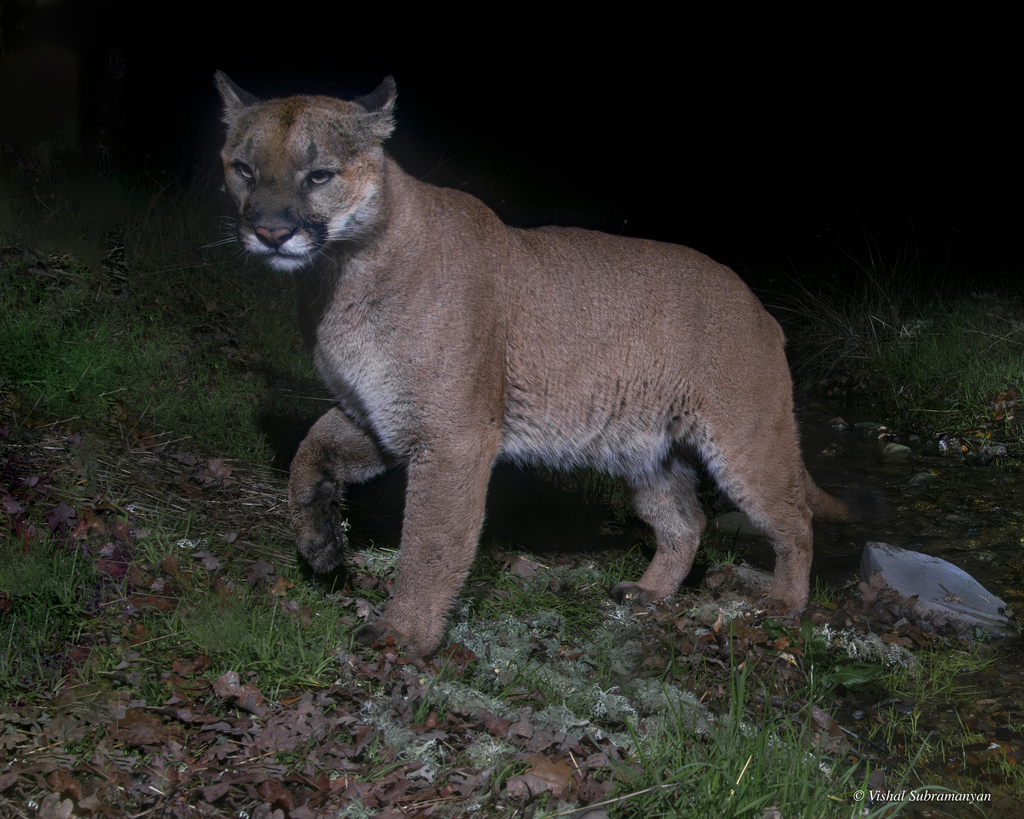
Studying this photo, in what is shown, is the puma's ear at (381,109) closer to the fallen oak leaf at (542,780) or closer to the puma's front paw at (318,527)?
the puma's front paw at (318,527)

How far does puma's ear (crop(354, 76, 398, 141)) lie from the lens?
3.79 m

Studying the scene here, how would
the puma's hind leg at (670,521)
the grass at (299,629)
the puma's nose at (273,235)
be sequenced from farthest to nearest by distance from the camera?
the puma's hind leg at (670,521), the puma's nose at (273,235), the grass at (299,629)

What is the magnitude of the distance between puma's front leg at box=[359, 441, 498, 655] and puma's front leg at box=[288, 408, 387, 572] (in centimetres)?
43

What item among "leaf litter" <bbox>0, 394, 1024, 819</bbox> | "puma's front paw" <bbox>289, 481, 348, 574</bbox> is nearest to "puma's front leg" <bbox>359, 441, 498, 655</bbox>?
"leaf litter" <bbox>0, 394, 1024, 819</bbox>

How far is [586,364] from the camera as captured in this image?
428 cm

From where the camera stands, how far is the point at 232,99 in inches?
154

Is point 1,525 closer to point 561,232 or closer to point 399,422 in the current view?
point 399,422

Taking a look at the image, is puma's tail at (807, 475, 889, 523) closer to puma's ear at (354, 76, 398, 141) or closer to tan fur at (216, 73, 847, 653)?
tan fur at (216, 73, 847, 653)

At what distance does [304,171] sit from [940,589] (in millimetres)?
3736

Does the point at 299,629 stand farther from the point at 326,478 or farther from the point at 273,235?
the point at 273,235

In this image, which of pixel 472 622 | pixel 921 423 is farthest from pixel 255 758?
pixel 921 423

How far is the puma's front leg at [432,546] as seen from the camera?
11.9ft

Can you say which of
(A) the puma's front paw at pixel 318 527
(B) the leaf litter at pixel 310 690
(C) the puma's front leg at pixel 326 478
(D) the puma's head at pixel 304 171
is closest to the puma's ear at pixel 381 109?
(D) the puma's head at pixel 304 171

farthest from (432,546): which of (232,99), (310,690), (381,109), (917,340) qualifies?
(917,340)
